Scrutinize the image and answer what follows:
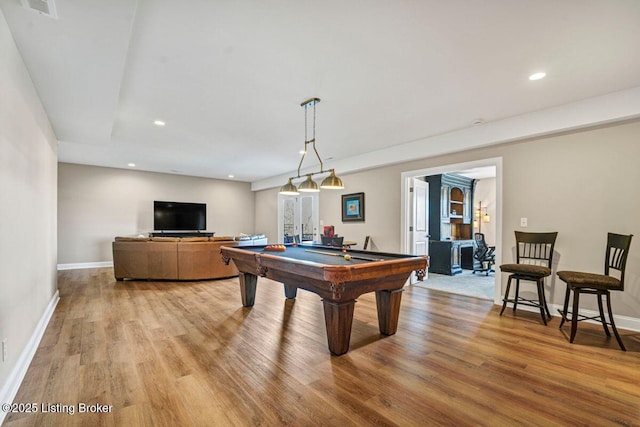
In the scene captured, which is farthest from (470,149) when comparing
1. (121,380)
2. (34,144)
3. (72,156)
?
(72,156)

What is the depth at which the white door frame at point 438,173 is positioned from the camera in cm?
425

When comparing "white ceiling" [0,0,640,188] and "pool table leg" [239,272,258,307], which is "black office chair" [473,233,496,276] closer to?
"white ceiling" [0,0,640,188]

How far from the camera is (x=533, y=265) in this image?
3.67 meters

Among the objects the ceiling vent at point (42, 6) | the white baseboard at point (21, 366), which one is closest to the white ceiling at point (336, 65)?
the ceiling vent at point (42, 6)

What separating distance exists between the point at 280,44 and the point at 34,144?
8.50 ft

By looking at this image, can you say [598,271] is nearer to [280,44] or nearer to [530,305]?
[530,305]

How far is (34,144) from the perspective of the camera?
9.54ft

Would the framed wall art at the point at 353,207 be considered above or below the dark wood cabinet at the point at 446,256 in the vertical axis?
above

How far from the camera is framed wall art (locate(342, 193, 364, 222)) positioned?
6285 millimetres

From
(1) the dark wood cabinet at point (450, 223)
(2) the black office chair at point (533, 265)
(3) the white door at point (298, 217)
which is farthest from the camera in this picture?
(3) the white door at point (298, 217)

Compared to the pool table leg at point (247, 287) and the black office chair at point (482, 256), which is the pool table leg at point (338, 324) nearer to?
the pool table leg at point (247, 287)

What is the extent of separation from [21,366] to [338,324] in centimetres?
241

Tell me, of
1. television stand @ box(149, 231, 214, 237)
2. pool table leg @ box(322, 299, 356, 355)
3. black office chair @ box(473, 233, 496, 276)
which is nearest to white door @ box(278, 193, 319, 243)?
television stand @ box(149, 231, 214, 237)

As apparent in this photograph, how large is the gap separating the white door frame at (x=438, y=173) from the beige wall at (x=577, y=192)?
63 millimetres
